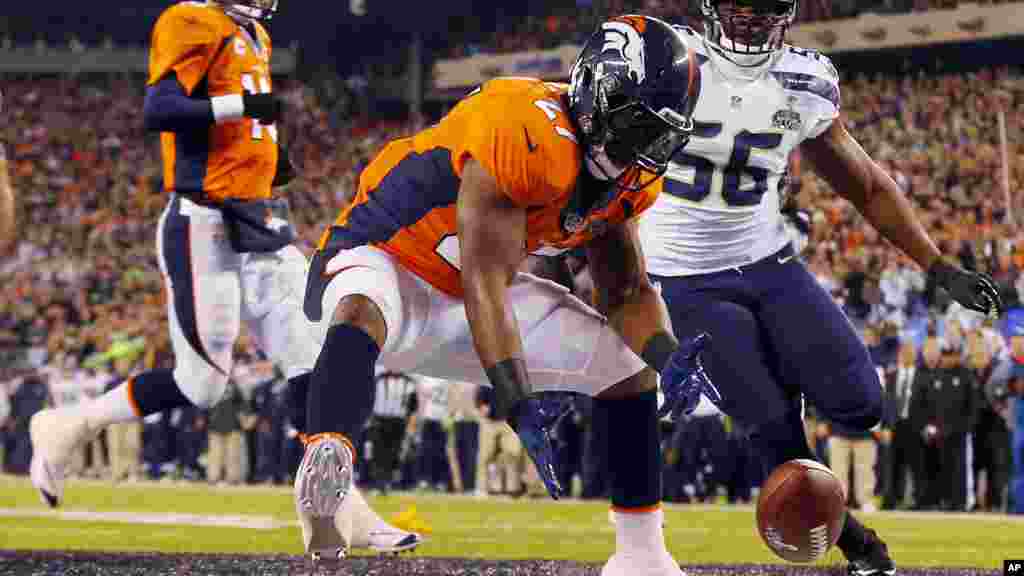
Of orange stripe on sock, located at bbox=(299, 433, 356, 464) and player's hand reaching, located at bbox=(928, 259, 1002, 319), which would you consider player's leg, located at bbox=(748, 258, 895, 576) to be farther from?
orange stripe on sock, located at bbox=(299, 433, 356, 464)

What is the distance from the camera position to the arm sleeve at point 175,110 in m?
5.39

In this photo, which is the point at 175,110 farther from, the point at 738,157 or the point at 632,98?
the point at 632,98

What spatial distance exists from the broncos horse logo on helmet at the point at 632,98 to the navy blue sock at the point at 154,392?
7.77 feet

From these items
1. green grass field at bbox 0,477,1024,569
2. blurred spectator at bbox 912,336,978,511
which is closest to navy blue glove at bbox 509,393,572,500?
green grass field at bbox 0,477,1024,569

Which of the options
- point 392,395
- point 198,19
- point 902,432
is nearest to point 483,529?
point 198,19

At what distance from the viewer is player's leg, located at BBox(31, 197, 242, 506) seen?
206 inches

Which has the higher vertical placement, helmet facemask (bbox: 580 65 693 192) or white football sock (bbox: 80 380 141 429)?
helmet facemask (bbox: 580 65 693 192)

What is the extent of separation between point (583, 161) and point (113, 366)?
41.2 feet

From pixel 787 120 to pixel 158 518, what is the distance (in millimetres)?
5445

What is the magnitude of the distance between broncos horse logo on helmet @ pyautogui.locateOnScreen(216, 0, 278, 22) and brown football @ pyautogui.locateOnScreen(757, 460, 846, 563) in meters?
2.80

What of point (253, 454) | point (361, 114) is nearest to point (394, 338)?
point (253, 454)

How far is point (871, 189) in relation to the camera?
4527 millimetres

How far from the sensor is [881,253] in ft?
39.0

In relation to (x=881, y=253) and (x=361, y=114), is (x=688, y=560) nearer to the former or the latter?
(x=881, y=253)
